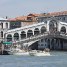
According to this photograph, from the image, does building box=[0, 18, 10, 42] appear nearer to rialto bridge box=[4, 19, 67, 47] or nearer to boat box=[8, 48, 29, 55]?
rialto bridge box=[4, 19, 67, 47]

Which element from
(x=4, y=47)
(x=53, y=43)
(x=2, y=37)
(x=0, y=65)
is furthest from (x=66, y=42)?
(x=0, y=65)

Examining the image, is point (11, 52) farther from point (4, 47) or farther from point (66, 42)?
point (66, 42)

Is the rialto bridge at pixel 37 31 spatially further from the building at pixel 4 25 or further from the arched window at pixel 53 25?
the building at pixel 4 25

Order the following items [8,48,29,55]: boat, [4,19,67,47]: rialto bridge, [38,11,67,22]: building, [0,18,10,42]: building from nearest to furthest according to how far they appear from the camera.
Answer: [8,48,29,55]: boat < [4,19,67,47]: rialto bridge < [0,18,10,42]: building < [38,11,67,22]: building

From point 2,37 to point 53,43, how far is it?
7948 mm

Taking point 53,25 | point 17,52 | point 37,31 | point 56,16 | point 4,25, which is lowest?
point 17,52

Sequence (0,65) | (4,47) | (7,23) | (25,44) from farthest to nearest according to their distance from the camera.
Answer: (7,23) < (25,44) < (4,47) < (0,65)

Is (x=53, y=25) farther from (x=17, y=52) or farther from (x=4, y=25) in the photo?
(x=17, y=52)

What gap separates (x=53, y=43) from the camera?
321 feet

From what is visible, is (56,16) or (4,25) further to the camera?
(56,16)

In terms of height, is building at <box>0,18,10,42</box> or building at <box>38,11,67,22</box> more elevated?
building at <box>38,11,67,22</box>

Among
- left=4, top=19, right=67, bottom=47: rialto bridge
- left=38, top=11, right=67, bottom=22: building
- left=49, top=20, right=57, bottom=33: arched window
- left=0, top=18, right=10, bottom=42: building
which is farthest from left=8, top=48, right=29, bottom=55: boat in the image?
left=38, top=11, right=67, bottom=22: building

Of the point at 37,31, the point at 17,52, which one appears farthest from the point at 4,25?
the point at 17,52

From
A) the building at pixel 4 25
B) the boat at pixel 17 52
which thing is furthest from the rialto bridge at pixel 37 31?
the boat at pixel 17 52
